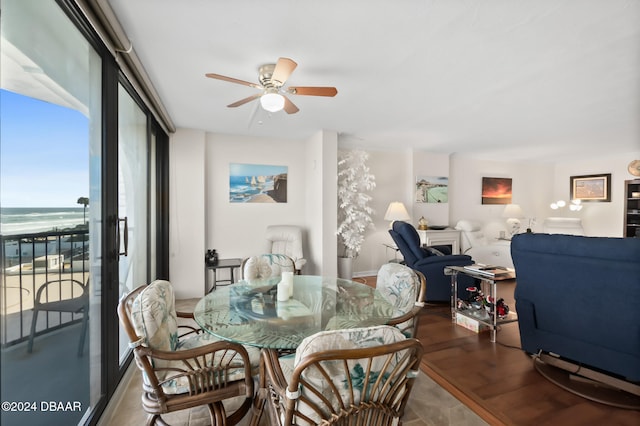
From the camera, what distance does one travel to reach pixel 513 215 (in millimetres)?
6176

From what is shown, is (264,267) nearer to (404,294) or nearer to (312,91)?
(404,294)

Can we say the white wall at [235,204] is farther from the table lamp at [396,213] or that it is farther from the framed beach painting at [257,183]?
the table lamp at [396,213]

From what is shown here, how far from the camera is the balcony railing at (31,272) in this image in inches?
39.5

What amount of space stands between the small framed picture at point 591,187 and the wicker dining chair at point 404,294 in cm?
707

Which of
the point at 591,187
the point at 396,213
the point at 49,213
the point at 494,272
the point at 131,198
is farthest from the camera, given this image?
the point at 591,187

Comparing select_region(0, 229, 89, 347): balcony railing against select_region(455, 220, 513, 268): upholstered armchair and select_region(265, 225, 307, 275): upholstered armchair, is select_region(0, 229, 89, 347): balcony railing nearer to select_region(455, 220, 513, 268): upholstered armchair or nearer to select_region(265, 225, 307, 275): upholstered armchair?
select_region(265, 225, 307, 275): upholstered armchair

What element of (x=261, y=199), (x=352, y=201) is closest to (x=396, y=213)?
(x=352, y=201)

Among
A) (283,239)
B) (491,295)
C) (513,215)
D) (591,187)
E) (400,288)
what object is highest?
(591,187)

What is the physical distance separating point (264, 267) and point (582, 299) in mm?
2428

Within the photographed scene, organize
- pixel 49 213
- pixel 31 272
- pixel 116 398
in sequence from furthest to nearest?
1. pixel 116 398
2. pixel 49 213
3. pixel 31 272

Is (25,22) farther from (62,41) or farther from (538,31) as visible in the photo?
(538,31)

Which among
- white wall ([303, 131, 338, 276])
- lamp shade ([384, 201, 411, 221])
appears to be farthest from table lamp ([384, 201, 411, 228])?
white wall ([303, 131, 338, 276])

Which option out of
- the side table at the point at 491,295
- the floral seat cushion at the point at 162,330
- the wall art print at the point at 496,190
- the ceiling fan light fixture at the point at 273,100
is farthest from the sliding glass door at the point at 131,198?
the wall art print at the point at 496,190

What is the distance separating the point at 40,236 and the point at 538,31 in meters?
2.99
